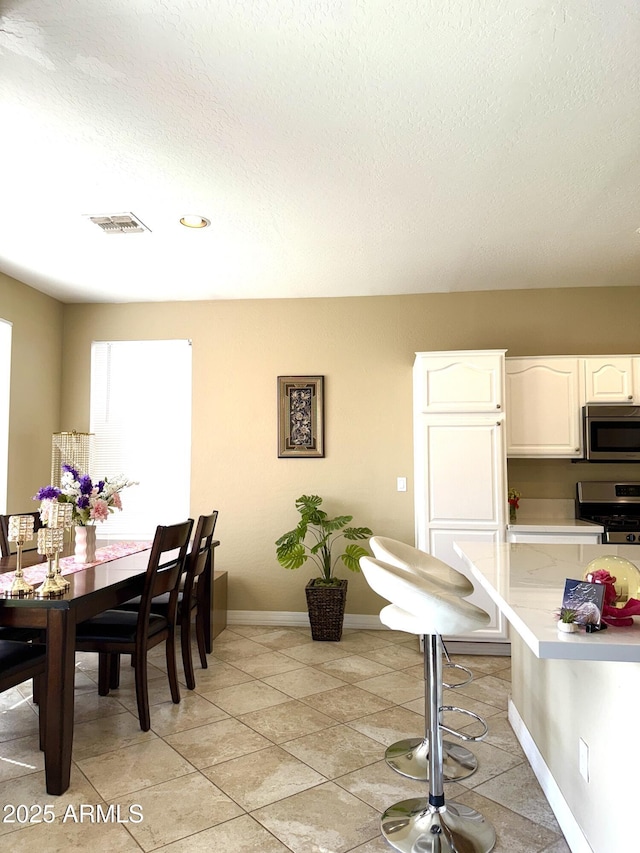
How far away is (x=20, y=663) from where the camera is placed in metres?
2.33

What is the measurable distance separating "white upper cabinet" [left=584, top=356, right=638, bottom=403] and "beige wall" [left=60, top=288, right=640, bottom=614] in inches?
15.8

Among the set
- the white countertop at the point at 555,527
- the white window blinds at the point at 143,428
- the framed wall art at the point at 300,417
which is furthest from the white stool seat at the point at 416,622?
the white window blinds at the point at 143,428

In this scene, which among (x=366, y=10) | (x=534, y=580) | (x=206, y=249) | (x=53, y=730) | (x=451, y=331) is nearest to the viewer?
(x=366, y=10)

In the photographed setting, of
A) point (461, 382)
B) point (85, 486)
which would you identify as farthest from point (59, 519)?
point (461, 382)

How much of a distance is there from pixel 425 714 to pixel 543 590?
1.00 meters

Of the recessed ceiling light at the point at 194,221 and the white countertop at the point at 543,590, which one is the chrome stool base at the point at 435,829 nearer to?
the white countertop at the point at 543,590

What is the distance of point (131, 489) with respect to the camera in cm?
496

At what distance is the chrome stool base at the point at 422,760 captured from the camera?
95.2 inches

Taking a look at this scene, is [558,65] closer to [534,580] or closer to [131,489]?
[534,580]

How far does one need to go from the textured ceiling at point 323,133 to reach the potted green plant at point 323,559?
1.85m

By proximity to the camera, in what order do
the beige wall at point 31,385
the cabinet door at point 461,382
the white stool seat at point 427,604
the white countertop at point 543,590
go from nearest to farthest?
the white countertop at point 543,590 → the white stool seat at point 427,604 → the cabinet door at point 461,382 → the beige wall at point 31,385

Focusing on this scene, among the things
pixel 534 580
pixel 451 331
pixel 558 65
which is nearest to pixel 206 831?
pixel 534 580

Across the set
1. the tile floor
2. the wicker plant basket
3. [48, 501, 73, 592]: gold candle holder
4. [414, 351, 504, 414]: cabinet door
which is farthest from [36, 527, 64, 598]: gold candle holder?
[414, 351, 504, 414]: cabinet door

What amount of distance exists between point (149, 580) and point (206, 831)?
110 centimetres
